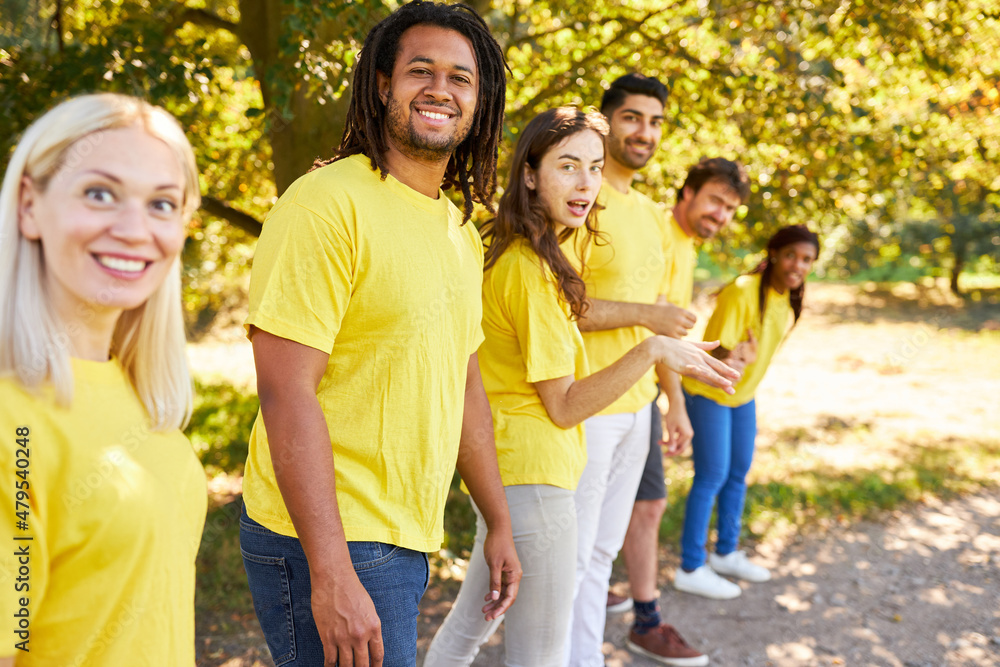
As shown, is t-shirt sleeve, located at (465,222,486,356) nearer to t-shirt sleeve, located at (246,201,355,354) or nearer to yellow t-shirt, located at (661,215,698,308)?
t-shirt sleeve, located at (246,201,355,354)

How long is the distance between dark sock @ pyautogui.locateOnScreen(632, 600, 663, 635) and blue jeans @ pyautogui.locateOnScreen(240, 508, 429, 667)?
213 centimetres

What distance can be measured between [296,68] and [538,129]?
1678 mm

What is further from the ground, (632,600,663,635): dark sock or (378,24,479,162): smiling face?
(378,24,479,162): smiling face

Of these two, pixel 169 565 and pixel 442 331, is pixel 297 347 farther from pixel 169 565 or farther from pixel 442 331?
pixel 169 565

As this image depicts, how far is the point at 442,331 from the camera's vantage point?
1.71 metres

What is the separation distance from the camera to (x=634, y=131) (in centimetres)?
316

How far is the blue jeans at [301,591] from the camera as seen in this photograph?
1582 millimetres

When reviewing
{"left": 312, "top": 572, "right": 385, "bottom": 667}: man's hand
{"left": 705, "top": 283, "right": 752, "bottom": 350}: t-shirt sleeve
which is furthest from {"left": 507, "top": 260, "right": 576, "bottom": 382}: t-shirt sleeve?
{"left": 705, "top": 283, "right": 752, "bottom": 350}: t-shirt sleeve

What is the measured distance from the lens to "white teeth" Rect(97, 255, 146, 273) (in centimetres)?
110

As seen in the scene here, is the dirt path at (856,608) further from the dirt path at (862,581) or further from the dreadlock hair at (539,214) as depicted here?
the dreadlock hair at (539,214)

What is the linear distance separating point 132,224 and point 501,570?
137cm

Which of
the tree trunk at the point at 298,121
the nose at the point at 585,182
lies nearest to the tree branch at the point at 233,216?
the tree trunk at the point at 298,121

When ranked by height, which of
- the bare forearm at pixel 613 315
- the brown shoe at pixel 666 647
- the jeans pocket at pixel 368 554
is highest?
the bare forearm at pixel 613 315

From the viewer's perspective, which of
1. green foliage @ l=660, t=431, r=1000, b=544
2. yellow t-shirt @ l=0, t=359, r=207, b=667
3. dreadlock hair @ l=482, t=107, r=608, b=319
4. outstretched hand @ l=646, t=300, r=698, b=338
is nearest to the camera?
yellow t-shirt @ l=0, t=359, r=207, b=667
